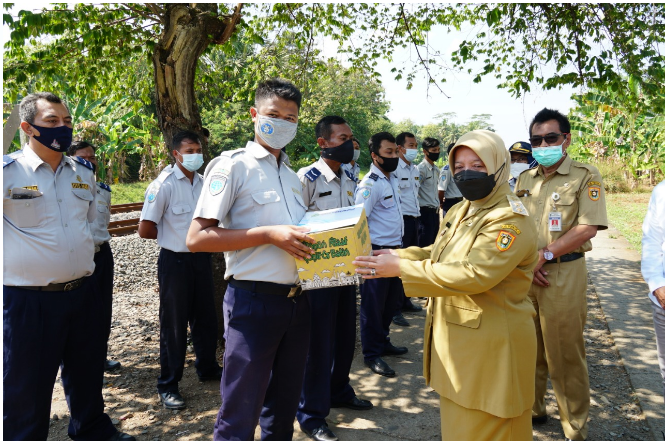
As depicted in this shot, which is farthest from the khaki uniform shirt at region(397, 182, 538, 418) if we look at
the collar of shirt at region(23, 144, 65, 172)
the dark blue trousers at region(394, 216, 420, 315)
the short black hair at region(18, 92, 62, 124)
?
the dark blue trousers at region(394, 216, 420, 315)

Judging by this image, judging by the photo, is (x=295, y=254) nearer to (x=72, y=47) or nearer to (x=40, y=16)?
(x=40, y=16)

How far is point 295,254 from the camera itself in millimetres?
2213

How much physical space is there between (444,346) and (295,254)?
0.89 m

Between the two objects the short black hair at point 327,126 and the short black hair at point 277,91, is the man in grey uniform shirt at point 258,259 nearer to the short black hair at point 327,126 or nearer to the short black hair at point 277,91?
the short black hair at point 277,91

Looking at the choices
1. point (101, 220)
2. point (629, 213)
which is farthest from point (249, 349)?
point (629, 213)

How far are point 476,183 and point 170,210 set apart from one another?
267 centimetres

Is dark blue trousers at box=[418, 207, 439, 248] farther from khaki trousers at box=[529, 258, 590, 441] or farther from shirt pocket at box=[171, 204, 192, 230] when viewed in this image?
shirt pocket at box=[171, 204, 192, 230]

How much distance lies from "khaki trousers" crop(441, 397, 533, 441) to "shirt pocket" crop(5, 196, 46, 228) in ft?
8.34

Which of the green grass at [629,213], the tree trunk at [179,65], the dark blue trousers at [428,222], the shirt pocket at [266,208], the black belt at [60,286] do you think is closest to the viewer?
the shirt pocket at [266,208]

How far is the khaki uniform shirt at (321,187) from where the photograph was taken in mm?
3806

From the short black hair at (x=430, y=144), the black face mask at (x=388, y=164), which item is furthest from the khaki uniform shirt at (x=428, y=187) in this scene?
the black face mask at (x=388, y=164)

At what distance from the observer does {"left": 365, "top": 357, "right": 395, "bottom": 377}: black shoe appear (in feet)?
14.5

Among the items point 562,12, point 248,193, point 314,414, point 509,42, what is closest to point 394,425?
point 314,414

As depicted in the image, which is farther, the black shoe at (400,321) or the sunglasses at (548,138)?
the black shoe at (400,321)
